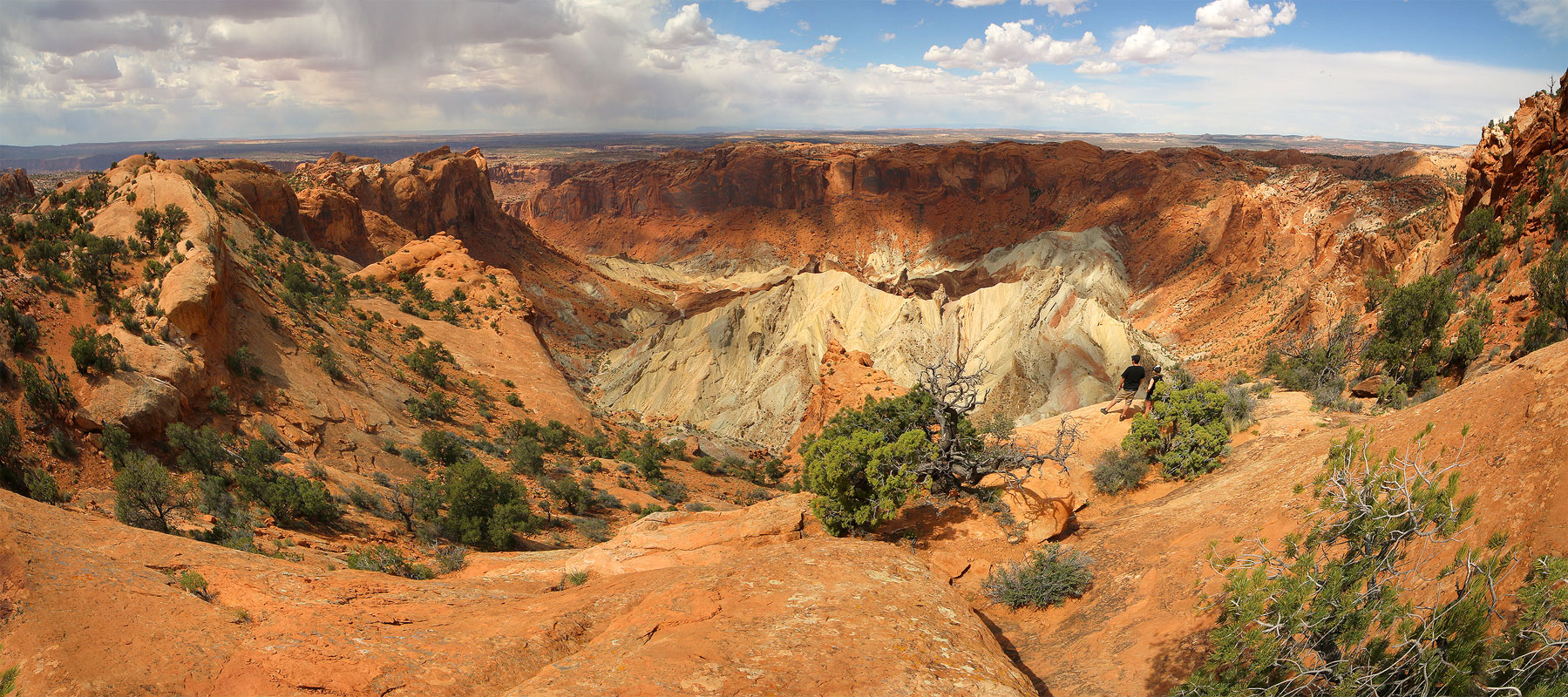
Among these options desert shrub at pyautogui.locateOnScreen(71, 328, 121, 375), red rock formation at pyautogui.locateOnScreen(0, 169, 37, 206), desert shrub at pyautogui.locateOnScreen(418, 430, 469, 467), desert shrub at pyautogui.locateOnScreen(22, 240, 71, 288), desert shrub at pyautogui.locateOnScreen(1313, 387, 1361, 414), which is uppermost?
red rock formation at pyautogui.locateOnScreen(0, 169, 37, 206)

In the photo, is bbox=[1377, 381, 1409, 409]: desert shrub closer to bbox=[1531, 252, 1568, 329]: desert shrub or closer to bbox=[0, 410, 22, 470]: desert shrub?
bbox=[1531, 252, 1568, 329]: desert shrub

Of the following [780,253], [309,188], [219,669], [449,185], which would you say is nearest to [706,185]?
[780,253]

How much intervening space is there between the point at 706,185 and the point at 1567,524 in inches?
3599

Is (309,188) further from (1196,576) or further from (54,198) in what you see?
(1196,576)

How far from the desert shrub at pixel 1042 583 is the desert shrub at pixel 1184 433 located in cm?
485

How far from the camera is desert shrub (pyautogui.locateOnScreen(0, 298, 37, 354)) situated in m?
12.7

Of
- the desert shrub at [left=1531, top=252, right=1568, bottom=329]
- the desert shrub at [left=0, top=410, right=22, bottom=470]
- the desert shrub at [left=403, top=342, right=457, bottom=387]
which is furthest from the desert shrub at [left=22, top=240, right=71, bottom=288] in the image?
the desert shrub at [left=1531, top=252, right=1568, bottom=329]

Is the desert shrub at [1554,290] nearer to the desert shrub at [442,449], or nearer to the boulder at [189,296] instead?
the desert shrub at [442,449]

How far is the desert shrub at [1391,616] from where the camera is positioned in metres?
4.57

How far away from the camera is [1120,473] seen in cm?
1417

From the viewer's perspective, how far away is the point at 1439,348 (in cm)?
1714

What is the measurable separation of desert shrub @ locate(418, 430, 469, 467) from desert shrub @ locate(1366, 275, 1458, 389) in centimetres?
2702

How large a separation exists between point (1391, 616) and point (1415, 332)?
1832 cm

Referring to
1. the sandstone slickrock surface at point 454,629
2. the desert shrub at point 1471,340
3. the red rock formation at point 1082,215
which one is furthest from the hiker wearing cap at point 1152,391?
the red rock formation at point 1082,215
